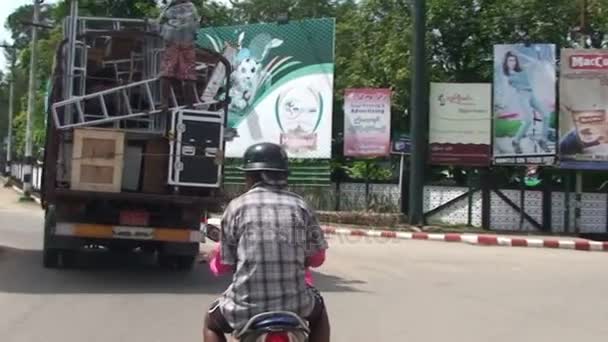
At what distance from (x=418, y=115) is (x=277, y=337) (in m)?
20.1

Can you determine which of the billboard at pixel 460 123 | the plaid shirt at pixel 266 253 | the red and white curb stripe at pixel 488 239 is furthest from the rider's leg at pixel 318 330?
the billboard at pixel 460 123

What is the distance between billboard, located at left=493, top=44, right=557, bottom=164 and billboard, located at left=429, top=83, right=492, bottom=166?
29 cm

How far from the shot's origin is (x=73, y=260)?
12.1 metres

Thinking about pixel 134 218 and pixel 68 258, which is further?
pixel 68 258

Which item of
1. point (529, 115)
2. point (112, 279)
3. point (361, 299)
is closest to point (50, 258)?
point (112, 279)

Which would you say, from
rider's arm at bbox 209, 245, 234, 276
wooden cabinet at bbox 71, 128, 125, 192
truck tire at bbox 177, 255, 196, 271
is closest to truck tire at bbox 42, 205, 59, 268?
wooden cabinet at bbox 71, 128, 125, 192

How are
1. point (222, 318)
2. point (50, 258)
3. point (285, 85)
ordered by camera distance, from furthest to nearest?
1. point (285, 85)
2. point (50, 258)
3. point (222, 318)

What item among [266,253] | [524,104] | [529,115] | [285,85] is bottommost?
[266,253]

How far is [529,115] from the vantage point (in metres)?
23.5

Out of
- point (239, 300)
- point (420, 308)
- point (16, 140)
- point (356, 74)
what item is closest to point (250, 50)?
point (356, 74)

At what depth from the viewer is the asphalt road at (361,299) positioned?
8.09 meters

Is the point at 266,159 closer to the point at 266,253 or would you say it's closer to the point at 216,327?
the point at 266,253

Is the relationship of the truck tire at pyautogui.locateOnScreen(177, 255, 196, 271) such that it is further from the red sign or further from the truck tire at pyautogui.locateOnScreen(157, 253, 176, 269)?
the red sign

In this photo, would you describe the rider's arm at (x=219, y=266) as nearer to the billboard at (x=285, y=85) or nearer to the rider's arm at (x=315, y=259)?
the rider's arm at (x=315, y=259)
